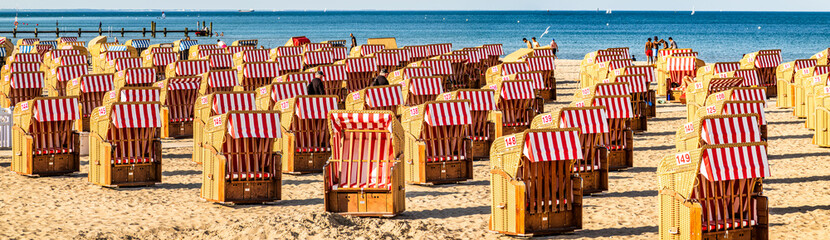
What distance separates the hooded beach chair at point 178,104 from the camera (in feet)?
68.3

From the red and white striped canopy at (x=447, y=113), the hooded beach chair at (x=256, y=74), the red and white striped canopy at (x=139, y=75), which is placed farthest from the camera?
the hooded beach chair at (x=256, y=74)

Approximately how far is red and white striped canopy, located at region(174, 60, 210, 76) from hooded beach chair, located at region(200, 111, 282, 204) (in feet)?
47.2

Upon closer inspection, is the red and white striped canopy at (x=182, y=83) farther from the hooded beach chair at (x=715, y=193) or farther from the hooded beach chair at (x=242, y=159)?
the hooded beach chair at (x=715, y=193)

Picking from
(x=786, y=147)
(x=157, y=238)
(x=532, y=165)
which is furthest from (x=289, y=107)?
(x=786, y=147)

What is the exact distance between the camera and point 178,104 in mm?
21125

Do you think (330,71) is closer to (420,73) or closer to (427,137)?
(420,73)

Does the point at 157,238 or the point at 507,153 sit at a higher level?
the point at 507,153

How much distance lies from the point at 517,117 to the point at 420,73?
6.13m

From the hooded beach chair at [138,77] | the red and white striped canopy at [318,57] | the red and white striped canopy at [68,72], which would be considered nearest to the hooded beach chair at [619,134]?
the hooded beach chair at [138,77]

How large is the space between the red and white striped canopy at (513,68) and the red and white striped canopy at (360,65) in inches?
142

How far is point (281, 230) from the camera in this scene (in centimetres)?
1129

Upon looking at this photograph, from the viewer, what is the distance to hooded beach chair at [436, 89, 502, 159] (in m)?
17.1

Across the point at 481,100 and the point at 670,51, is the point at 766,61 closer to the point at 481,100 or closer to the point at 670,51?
the point at 670,51

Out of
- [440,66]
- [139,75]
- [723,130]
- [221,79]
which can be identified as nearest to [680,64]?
[440,66]
